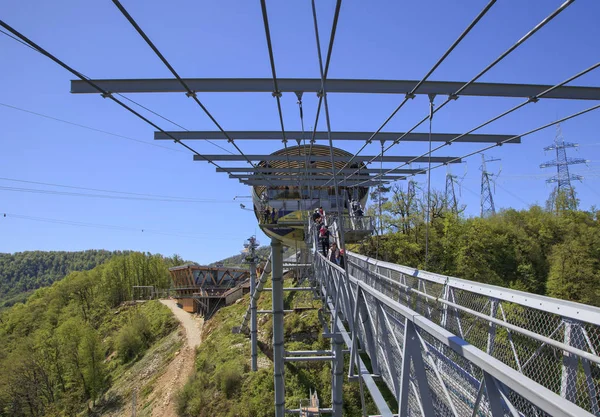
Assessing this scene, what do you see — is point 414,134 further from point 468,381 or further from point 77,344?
point 77,344

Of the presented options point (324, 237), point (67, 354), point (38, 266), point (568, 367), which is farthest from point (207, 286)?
point (38, 266)

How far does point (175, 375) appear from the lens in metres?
26.5

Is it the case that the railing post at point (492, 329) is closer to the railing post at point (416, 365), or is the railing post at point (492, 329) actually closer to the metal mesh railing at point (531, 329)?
the metal mesh railing at point (531, 329)

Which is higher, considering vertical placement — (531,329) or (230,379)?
(531,329)

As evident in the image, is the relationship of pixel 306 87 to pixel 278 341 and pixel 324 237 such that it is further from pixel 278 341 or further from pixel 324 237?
pixel 278 341

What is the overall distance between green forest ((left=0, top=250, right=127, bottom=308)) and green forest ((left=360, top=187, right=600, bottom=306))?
543 ft

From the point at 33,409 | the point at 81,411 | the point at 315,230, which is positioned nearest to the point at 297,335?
the point at 315,230

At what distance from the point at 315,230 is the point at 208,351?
65.2 feet

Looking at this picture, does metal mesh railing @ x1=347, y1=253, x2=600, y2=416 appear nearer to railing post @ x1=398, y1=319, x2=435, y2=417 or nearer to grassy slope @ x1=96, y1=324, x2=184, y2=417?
railing post @ x1=398, y1=319, x2=435, y2=417

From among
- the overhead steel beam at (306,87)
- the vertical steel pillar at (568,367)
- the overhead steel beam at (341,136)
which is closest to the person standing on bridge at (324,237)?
the overhead steel beam at (341,136)

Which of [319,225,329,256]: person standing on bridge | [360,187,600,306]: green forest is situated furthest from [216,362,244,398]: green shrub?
[319,225,329,256]: person standing on bridge

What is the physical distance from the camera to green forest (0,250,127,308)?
162 meters

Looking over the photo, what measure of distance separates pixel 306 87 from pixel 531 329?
13.2 ft

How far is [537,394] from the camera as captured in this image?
1127mm
